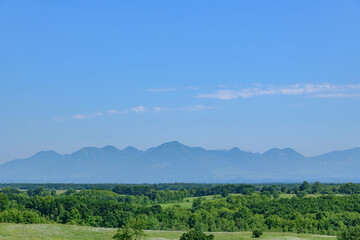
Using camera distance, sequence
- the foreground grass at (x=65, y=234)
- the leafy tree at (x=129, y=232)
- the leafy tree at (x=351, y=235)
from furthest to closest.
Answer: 1. the leafy tree at (x=351, y=235)
2. the foreground grass at (x=65, y=234)
3. the leafy tree at (x=129, y=232)

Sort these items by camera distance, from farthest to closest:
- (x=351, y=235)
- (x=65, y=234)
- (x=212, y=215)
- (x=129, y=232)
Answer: (x=212, y=215)
(x=65, y=234)
(x=351, y=235)
(x=129, y=232)

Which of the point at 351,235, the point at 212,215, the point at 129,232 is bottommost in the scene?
the point at 212,215

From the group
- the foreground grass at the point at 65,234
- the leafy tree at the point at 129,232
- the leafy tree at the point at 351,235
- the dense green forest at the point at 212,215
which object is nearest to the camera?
the leafy tree at the point at 129,232

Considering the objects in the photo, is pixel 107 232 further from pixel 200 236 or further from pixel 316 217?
pixel 316 217

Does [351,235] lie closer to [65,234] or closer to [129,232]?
[129,232]

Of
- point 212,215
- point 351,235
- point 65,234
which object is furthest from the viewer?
point 212,215

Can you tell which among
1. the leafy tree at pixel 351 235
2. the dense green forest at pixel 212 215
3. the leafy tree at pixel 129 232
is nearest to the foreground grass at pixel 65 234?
the leafy tree at pixel 129 232

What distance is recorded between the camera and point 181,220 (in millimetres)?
150000

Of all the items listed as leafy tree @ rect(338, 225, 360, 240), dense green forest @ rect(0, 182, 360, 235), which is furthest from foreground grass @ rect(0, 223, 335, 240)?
dense green forest @ rect(0, 182, 360, 235)

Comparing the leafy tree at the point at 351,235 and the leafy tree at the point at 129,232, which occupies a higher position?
the leafy tree at the point at 129,232

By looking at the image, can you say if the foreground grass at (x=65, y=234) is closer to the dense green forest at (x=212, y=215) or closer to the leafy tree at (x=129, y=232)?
the leafy tree at (x=129, y=232)

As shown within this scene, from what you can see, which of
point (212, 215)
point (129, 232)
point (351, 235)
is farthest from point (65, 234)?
point (212, 215)

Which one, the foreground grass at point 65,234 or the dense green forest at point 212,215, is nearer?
the foreground grass at point 65,234

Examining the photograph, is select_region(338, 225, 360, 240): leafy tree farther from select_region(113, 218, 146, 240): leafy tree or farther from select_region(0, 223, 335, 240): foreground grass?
select_region(113, 218, 146, 240): leafy tree
